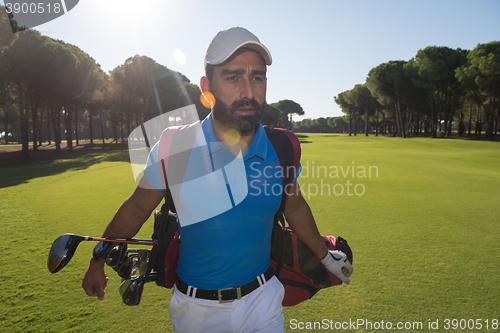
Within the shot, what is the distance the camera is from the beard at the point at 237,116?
181 cm

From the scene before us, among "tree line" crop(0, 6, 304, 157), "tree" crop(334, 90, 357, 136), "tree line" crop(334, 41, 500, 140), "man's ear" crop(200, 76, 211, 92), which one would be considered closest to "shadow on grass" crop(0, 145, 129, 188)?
"tree line" crop(0, 6, 304, 157)

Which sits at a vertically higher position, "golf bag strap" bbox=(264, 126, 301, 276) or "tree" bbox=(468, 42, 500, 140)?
"tree" bbox=(468, 42, 500, 140)

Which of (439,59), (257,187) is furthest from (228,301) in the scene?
(439,59)

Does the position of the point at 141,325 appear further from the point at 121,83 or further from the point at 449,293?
the point at 121,83

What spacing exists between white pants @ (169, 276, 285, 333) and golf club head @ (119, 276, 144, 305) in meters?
0.24

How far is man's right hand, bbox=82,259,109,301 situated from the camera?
1718 mm

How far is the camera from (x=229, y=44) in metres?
1.76

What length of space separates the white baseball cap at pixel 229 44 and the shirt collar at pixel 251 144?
1.36 feet

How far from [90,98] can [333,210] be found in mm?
36592

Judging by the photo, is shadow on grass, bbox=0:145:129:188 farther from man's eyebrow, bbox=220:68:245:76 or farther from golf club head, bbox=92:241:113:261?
man's eyebrow, bbox=220:68:245:76

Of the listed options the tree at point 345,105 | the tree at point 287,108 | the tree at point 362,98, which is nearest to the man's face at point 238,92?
the tree at point 362,98

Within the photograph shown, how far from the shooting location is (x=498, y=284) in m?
3.33

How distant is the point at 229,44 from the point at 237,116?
1.47ft

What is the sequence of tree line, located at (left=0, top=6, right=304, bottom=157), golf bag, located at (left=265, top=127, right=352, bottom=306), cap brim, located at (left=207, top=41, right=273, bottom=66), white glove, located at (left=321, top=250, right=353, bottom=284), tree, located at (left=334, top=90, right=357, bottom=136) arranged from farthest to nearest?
tree, located at (left=334, top=90, right=357, bottom=136) < tree line, located at (left=0, top=6, right=304, bottom=157) < white glove, located at (left=321, top=250, right=353, bottom=284) < golf bag, located at (left=265, top=127, right=352, bottom=306) < cap brim, located at (left=207, top=41, right=273, bottom=66)
